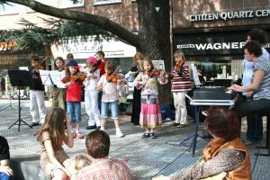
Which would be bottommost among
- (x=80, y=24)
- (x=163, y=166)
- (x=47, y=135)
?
(x=163, y=166)

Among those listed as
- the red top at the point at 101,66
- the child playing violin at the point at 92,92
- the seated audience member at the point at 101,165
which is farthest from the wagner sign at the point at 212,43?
the seated audience member at the point at 101,165

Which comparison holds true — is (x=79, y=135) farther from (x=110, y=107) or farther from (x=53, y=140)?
(x=53, y=140)

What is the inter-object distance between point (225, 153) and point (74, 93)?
7013 mm

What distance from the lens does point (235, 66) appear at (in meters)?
20.6

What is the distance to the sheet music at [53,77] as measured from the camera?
1100 centimetres

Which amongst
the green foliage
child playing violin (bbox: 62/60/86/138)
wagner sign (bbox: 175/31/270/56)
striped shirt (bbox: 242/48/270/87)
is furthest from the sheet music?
wagner sign (bbox: 175/31/270/56)

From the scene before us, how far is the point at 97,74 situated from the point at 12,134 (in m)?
2.24

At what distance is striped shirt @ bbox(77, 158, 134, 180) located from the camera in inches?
148

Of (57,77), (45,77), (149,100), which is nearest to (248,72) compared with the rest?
(149,100)

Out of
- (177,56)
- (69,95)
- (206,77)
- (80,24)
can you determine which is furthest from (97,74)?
(206,77)

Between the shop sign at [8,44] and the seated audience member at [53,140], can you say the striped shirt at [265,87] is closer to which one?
the seated audience member at [53,140]

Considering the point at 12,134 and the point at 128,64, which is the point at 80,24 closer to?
the point at 12,134

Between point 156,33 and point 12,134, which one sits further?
point 156,33

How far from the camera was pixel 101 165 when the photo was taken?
12.5ft
